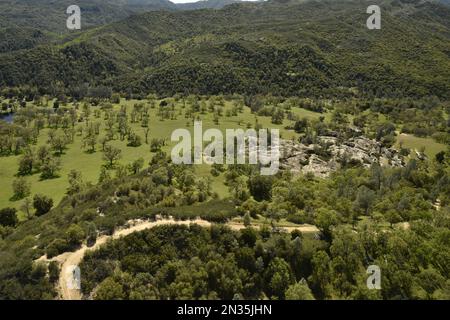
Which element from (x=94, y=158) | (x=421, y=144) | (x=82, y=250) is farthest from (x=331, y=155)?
(x=82, y=250)

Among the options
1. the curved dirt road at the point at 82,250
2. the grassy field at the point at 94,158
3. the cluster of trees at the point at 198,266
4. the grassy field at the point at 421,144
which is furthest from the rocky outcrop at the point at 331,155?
the cluster of trees at the point at 198,266

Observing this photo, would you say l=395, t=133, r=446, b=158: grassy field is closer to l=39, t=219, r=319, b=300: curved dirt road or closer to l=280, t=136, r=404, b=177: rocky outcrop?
l=280, t=136, r=404, b=177: rocky outcrop

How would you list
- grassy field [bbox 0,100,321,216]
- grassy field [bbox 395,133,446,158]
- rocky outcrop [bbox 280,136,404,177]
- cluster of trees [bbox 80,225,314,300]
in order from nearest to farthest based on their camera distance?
cluster of trees [bbox 80,225,314,300] → grassy field [bbox 0,100,321,216] → rocky outcrop [bbox 280,136,404,177] → grassy field [bbox 395,133,446,158]

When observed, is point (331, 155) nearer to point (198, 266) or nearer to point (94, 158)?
point (94, 158)

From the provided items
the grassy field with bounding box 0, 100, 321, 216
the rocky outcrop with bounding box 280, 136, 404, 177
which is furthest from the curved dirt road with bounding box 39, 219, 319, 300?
the rocky outcrop with bounding box 280, 136, 404, 177

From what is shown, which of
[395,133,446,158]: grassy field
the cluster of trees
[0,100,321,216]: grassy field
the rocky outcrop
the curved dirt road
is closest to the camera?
the curved dirt road

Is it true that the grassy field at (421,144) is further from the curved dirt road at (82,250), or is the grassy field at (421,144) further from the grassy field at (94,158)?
the curved dirt road at (82,250)

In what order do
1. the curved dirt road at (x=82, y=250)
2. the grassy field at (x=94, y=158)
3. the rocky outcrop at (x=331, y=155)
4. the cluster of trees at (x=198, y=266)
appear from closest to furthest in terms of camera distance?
the curved dirt road at (x=82, y=250), the cluster of trees at (x=198, y=266), the grassy field at (x=94, y=158), the rocky outcrop at (x=331, y=155)
